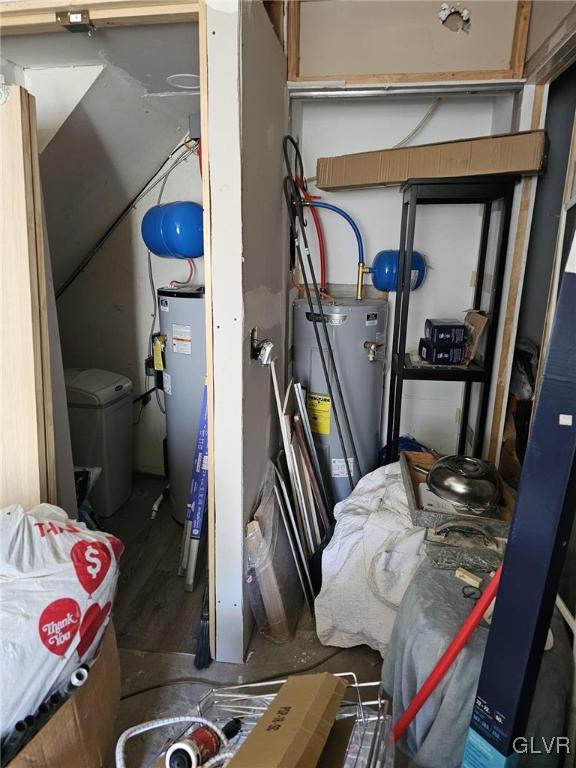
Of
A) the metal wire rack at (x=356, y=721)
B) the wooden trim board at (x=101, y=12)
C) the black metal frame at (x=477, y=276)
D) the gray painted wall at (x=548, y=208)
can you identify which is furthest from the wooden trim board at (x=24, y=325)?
the gray painted wall at (x=548, y=208)

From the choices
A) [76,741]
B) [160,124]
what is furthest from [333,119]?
[76,741]

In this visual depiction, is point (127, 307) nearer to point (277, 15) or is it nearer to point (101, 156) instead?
point (101, 156)

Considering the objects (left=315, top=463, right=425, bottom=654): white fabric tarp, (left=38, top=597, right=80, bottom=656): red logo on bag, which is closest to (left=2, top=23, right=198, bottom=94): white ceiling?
(left=38, top=597, right=80, bottom=656): red logo on bag

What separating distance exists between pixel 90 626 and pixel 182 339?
4.56ft

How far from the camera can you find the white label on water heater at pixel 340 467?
84.1 inches

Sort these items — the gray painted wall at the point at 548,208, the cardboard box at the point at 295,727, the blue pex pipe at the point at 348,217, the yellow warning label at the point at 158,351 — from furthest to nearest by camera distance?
1. the yellow warning label at the point at 158,351
2. the blue pex pipe at the point at 348,217
3. the gray painted wall at the point at 548,208
4. the cardboard box at the point at 295,727

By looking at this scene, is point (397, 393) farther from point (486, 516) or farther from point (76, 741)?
point (76, 741)

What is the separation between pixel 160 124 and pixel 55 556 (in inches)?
76.3

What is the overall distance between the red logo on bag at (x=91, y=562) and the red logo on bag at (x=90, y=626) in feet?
0.16

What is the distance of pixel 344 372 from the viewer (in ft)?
6.79

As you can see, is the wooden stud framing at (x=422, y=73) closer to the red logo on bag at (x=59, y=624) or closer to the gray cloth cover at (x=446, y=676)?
the gray cloth cover at (x=446, y=676)

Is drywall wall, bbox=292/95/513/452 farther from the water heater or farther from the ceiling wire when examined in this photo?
the water heater

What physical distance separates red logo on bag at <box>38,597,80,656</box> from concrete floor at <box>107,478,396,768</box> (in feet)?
1.75

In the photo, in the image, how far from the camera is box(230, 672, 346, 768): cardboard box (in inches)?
32.8
